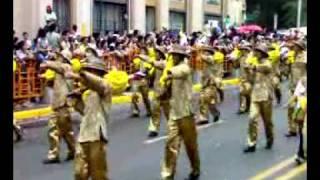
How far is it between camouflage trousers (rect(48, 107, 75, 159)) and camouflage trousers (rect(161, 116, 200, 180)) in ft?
6.96

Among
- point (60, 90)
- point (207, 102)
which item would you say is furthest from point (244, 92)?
point (60, 90)

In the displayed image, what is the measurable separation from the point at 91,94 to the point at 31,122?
768 centimetres

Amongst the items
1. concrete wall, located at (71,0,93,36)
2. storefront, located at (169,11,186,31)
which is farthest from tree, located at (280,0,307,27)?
concrete wall, located at (71,0,93,36)

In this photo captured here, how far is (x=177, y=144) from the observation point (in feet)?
29.2

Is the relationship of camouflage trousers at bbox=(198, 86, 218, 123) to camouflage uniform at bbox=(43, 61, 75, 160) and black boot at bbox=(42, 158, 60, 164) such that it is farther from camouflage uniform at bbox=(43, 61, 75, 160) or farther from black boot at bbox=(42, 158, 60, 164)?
black boot at bbox=(42, 158, 60, 164)

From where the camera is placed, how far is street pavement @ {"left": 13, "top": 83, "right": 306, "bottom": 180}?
9539 mm

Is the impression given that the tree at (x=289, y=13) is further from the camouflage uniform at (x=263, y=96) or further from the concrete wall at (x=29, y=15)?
the camouflage uniform at (x=263, y=96)

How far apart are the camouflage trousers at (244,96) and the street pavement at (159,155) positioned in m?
1.53

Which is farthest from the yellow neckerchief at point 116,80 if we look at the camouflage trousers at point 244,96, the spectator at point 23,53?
the camouflage trousers at point 244,96

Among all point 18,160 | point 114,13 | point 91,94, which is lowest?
point 18,160

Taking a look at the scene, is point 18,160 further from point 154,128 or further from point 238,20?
point 238,20
